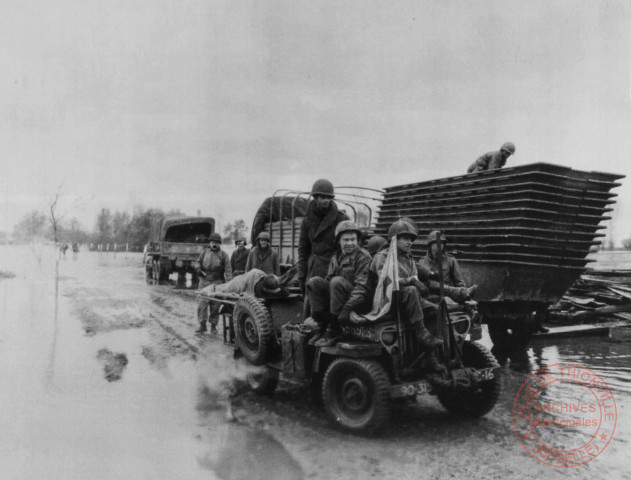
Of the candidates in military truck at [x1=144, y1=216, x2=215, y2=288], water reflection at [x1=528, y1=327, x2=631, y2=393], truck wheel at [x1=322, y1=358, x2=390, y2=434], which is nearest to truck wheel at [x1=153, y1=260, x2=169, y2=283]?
military truck at [x1=144, y1=216, x2=215, y2=288]

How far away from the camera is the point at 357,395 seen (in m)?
4.74

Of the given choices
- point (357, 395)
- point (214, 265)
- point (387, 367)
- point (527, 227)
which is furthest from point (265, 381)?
point (214, 265)

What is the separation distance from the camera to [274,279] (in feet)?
20.7

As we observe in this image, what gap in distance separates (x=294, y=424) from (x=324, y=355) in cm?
72

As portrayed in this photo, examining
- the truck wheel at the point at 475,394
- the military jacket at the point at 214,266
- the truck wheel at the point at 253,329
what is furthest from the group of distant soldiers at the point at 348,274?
the military jacket at the point at 214,266

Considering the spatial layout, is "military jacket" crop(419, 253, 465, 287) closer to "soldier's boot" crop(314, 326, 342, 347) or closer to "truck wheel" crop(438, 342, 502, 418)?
"truck wheel" crop(438, 342, 502, 418)

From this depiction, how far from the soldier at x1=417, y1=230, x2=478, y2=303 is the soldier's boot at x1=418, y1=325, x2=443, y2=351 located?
99cm

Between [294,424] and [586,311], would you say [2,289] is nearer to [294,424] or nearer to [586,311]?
[294,424]

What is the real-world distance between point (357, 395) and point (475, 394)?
4.34ft

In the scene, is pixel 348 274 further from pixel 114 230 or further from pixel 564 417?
pixel 114 230

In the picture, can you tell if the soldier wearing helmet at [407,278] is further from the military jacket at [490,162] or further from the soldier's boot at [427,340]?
the military jacket at [490,162]

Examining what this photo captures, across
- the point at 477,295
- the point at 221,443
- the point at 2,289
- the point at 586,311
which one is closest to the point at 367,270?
the point at 221,443

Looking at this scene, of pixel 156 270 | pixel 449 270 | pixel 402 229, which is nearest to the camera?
pixel 402 229

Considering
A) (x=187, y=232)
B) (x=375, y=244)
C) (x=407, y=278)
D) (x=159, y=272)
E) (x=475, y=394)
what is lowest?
(x=475, y=394)
